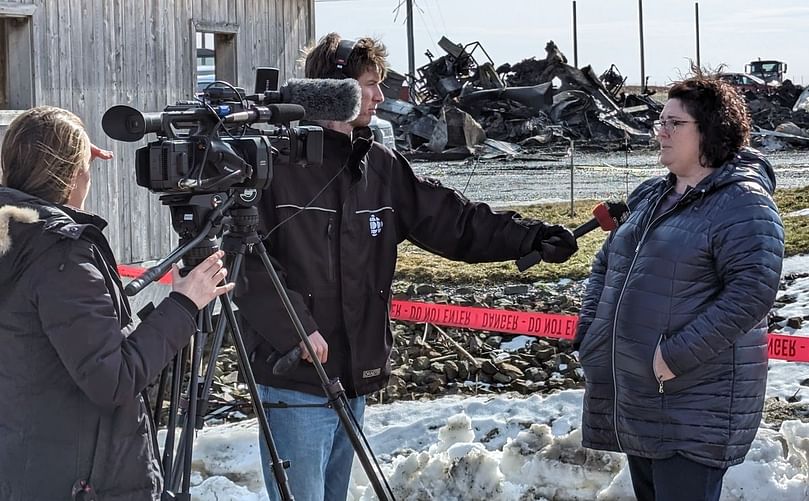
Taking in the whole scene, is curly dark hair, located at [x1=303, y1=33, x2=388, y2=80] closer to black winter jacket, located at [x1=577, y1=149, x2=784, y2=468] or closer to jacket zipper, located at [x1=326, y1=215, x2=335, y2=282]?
jacket zipper, located at [x1=326, y1=215, x2=335, y2=282]

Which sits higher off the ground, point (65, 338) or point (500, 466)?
point (65, 338)

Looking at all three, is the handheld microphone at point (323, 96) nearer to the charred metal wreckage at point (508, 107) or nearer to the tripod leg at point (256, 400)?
the tripod leg at point (256, 400)

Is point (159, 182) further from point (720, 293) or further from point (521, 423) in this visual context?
point (521, 423)

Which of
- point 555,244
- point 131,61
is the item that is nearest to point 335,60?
point 555,244

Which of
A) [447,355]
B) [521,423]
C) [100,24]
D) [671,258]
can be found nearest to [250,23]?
[100,24]

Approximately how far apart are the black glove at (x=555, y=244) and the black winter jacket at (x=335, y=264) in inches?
17.2

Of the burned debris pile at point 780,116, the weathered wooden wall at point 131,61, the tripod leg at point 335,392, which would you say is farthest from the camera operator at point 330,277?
the burned debris pile at point 780,116

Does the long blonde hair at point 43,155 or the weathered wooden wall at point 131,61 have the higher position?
the weathered wooden wall at point 131,61

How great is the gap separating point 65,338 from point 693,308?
1.84 m

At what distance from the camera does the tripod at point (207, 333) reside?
2.85 meters

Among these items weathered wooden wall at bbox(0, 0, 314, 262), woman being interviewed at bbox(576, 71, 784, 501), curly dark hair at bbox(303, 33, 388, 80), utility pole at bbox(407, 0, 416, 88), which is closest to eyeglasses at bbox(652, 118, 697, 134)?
woman being interviewed at bbox(576, 71, 784, 501)

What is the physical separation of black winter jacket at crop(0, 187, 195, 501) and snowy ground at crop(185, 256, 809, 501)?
6.83ft

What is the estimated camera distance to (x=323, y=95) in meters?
3.36

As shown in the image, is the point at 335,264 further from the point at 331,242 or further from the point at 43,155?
the point at 43,155
